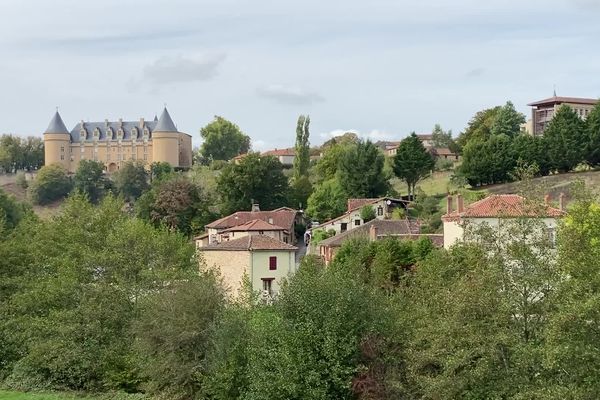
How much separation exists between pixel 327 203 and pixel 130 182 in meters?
47.9

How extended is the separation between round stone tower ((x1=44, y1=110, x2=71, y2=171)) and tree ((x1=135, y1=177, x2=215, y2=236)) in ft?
197

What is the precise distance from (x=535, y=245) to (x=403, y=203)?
45000mm

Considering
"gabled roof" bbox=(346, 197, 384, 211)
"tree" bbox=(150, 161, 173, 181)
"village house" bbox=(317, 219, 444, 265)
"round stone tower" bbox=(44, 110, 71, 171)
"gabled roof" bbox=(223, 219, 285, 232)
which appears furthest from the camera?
"round stone tower" bbox=(44, 110, 71, 171)

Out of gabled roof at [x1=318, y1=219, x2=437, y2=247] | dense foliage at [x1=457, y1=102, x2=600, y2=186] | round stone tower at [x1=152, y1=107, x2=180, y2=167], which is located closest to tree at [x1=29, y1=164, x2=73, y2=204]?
round stone tower at [x1=152, y1=107, x2=180, y2=167]

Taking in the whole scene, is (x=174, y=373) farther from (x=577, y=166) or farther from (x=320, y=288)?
(x=577, y=166)

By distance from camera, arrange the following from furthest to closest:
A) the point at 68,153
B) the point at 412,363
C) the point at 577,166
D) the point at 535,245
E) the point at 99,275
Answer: the point at 68,153, the point at 577,166, the point at 99,275, the point at 412,363, the point at 535,245

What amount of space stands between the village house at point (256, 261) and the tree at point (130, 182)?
6441 centimetres

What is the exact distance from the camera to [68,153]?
128 m

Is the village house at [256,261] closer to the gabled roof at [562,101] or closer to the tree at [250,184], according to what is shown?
the tree at [250,184]

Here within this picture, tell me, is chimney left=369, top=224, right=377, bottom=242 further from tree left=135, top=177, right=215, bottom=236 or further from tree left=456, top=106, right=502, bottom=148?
tree left=456, top=106, right=502, bottom=148

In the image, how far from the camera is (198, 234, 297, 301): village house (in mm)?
45344

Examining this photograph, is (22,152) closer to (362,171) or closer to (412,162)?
(362,171)

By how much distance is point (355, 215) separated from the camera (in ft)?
200

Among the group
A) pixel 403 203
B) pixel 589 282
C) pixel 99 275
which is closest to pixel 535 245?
pixel 589 282
